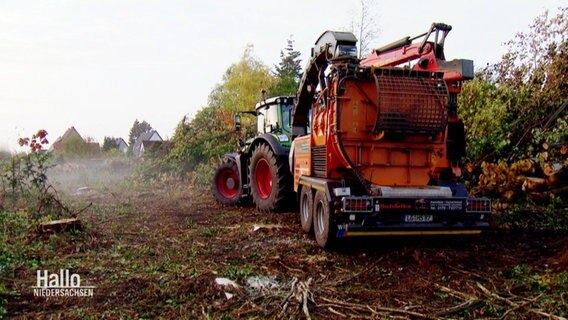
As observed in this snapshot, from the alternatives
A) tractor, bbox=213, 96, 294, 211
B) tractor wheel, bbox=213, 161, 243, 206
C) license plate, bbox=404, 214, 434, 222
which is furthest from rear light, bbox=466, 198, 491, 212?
tractor wheel, bbox=213, 161, 243, 206

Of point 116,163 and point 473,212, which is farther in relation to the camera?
point 116,163

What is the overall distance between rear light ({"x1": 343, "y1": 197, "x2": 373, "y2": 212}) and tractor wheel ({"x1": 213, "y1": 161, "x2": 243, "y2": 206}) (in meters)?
6.46

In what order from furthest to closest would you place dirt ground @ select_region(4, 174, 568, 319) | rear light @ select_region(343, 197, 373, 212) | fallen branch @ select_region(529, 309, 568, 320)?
rear light @ select_region(343, 197, 373, 212)
dirt ground @ select_region(4, 174, 568, 319)
fallen branch @ select_region(529, 309, 568, 320)

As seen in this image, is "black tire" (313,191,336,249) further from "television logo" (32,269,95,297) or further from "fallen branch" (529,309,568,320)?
"television logo" (32,269,95,297)

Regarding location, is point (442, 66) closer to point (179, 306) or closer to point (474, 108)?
point (474, 108)

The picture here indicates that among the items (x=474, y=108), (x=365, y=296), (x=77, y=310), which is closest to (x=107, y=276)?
(x=77, y=310)

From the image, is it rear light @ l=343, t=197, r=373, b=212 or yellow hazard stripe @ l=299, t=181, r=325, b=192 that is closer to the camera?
rear light @ l=343, t=197, r=373, b=212

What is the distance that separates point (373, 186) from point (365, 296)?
2.14 metres

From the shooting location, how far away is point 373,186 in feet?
21.5

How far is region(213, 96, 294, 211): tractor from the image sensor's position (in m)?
9.63

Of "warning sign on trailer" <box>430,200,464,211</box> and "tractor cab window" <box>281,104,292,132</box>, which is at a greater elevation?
"tractor cab window" <box>281,104,292,132</box>

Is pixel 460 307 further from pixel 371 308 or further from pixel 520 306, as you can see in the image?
pixel 371 308

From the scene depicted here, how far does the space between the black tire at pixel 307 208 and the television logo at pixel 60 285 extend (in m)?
3.31

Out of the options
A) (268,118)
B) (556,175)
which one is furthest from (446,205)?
(268,118)
